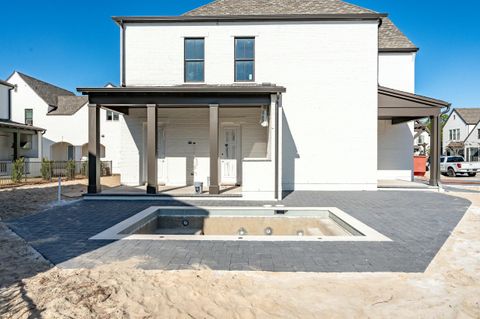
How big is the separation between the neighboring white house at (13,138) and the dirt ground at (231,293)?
17.8 meters

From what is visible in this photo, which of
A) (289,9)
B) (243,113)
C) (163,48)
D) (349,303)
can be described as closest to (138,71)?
(163,48)

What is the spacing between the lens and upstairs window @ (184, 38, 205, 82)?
486 inches

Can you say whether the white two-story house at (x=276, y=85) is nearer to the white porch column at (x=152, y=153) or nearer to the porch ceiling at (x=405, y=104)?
the porch ceiling at (x=405, y=104)

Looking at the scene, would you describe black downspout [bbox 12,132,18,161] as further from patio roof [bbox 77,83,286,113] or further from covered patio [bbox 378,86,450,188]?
covered patio [bbox 378,86,450,188]

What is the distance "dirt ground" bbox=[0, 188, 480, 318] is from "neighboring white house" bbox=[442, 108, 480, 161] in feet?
132

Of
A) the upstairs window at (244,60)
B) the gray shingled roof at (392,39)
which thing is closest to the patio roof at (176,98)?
the upstairs window at (244,60)

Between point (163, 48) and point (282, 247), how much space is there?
10604 mm

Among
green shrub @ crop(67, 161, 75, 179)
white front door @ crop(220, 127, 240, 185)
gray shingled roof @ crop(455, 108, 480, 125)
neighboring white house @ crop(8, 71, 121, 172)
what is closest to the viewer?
white front door @ crop(220, 127, 240, 185)

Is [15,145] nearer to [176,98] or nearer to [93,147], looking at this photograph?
[93,147]

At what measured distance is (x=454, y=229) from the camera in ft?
19.7

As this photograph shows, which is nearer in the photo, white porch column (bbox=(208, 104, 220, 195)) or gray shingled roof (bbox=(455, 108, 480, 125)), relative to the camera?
white porch column (bbox=(208, 104, 220, 195))

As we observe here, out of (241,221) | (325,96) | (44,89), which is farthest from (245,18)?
(44,89)

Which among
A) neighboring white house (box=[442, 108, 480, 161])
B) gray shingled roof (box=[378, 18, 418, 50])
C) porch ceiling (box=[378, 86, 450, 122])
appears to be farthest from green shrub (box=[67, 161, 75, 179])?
neighboring white house (box=[442, 108, 480, 161])

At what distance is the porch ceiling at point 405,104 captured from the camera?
11.5m
